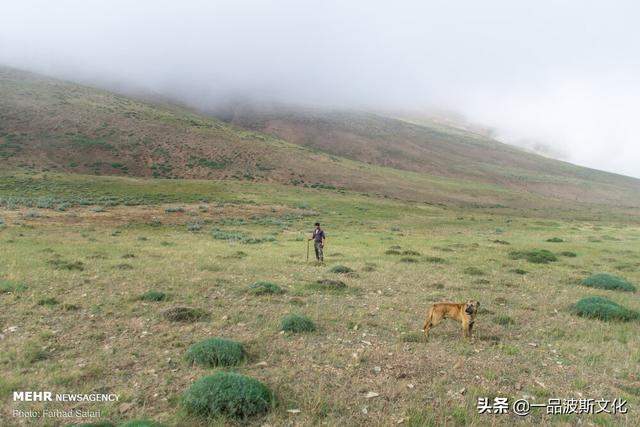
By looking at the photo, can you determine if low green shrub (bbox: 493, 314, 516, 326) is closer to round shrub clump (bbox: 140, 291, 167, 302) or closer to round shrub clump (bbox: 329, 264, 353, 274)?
round shrub clump (bbox: 329, 264, 353, 274)

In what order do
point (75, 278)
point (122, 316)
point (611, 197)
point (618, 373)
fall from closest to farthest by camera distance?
point (618, 373) < point (122, 316) < point (75, 278) < point (611, 197)

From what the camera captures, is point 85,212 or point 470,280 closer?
point 470,280

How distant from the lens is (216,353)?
868cm

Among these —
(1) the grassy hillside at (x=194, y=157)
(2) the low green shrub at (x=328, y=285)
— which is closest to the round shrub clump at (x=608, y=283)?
(2) the low green shrub at (x=328, y=285)

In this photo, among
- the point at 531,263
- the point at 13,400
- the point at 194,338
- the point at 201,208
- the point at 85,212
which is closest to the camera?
the point at 13,400

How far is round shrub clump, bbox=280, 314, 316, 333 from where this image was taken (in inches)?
417

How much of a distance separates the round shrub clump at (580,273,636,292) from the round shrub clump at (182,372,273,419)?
52.2ft

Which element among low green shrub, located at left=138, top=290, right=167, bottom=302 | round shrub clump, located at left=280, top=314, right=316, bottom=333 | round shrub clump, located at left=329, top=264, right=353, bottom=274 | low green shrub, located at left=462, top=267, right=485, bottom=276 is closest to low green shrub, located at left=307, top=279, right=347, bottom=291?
round shrub clump, located at left=329, top=264, right=353, bottom=274

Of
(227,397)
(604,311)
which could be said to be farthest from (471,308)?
(227,397)

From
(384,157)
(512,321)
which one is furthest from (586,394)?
(384,157)

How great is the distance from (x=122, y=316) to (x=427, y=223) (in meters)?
42.2

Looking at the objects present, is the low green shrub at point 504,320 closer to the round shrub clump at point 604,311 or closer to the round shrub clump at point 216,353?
the round shrub clump at point 604,311

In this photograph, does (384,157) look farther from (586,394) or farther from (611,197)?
(586,394)

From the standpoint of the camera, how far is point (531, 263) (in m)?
23.0
